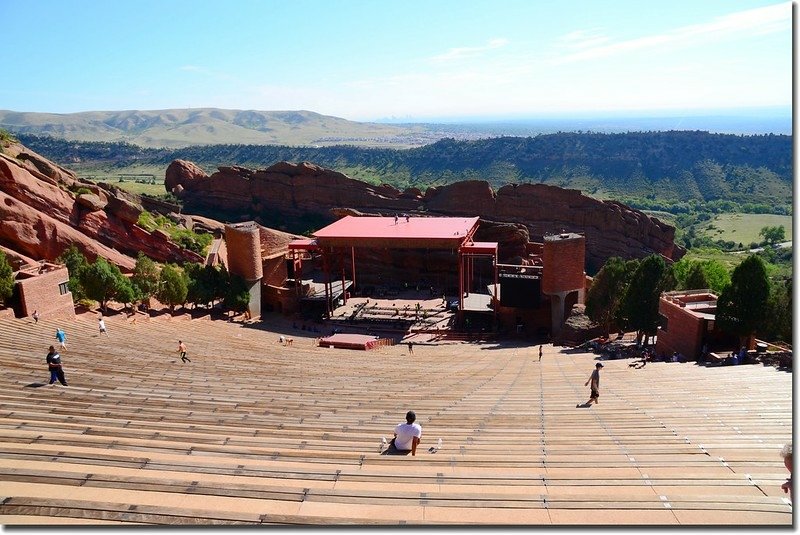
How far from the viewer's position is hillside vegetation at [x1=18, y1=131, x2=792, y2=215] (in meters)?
116

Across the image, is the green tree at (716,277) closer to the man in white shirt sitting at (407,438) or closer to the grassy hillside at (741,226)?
the man in white shirt sitting at (407,438)

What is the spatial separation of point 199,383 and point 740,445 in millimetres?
11753

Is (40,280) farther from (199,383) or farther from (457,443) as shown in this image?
(457,443)

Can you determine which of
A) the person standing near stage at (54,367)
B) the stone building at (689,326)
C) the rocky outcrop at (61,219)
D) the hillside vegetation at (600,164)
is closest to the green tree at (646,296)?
the stone building at (689,326)

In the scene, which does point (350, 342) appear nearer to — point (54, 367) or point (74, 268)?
point (74, 268)

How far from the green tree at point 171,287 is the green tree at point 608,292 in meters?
22.4

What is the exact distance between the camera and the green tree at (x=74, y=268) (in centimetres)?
2793

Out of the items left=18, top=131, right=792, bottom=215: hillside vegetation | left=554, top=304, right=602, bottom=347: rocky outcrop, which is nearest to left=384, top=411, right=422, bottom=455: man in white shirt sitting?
left=554, top=304, right=602, bottom=347: rocky outcrop

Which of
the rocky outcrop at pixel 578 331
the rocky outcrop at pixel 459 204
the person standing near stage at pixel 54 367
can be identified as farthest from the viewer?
the rocky outcrop at pixel 459 204

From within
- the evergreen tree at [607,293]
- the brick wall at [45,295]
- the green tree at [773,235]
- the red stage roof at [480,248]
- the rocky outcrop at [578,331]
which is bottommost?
the green tree at [773,235]

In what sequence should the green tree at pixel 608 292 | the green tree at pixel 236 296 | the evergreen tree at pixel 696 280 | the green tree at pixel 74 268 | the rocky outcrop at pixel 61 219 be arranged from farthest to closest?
the green tree at pixel 236 296 → the rocky outcrop at pixel 61 219 → the evergreen tree at pixel 696 280 → the green tree at pixel 608 292 → the green tree at pixel 74 268

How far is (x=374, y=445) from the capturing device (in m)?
8.59

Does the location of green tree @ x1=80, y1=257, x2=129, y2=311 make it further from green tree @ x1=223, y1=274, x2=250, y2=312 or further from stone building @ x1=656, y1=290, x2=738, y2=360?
stone building @ x1=656, y1=290, x2=738, y2=360

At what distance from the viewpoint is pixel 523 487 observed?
6305 mm
